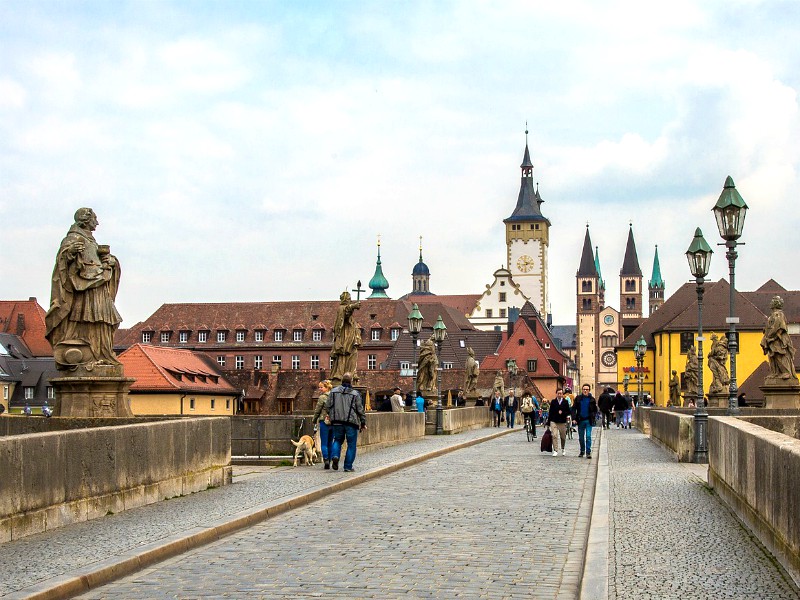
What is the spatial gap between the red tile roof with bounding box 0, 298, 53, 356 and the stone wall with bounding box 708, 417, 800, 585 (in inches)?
4058

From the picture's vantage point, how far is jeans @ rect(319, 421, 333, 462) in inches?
746

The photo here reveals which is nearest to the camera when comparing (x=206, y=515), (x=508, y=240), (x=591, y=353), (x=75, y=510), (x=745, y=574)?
(x=745, y=574)

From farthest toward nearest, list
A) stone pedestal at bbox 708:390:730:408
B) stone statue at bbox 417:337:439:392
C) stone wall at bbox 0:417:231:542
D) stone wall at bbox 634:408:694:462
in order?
stone statue at bbox 417:337:439:392 → stone pedestal at bbox 708:390:730:408 → stone wall at bbox 634:408:694:462 → stone wall at bbox 0:417:231:542

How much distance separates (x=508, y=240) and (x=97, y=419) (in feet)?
532

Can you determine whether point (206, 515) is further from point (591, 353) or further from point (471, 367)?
point (591, 353)

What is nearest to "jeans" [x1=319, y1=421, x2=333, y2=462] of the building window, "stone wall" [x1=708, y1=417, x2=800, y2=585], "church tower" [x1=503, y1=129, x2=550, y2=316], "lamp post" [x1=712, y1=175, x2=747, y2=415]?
"stone wall" [x1=708, y1=417, x2=800, y2=585]

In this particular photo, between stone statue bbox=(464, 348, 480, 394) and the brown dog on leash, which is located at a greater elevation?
stone statue bbox=(464, 348, 480, 394)

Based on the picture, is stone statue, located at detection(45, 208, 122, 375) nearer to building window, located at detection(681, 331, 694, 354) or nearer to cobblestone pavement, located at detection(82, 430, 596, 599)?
cobblestone pavement, located at detection(82, 430, 596, 599)

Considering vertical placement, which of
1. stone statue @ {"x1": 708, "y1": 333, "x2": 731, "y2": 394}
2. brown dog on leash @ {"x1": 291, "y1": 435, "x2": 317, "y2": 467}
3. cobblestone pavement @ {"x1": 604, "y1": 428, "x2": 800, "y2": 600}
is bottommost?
cobblestone pavement @ {"x1": 604, "y1": 428, "x2": 800, "y2": 600}

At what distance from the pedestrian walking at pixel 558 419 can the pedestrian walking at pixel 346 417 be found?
7050 millimetres

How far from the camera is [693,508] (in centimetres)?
1339

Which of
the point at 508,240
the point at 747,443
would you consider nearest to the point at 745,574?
the point at 747,443

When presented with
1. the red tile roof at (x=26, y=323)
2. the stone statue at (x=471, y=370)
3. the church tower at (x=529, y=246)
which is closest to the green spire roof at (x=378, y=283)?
the church tower at (x=529, y=246)

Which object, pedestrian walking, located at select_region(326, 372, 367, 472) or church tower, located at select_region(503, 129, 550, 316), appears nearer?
pedestrian walking, located at select_region(326, 372, 367, 472)
